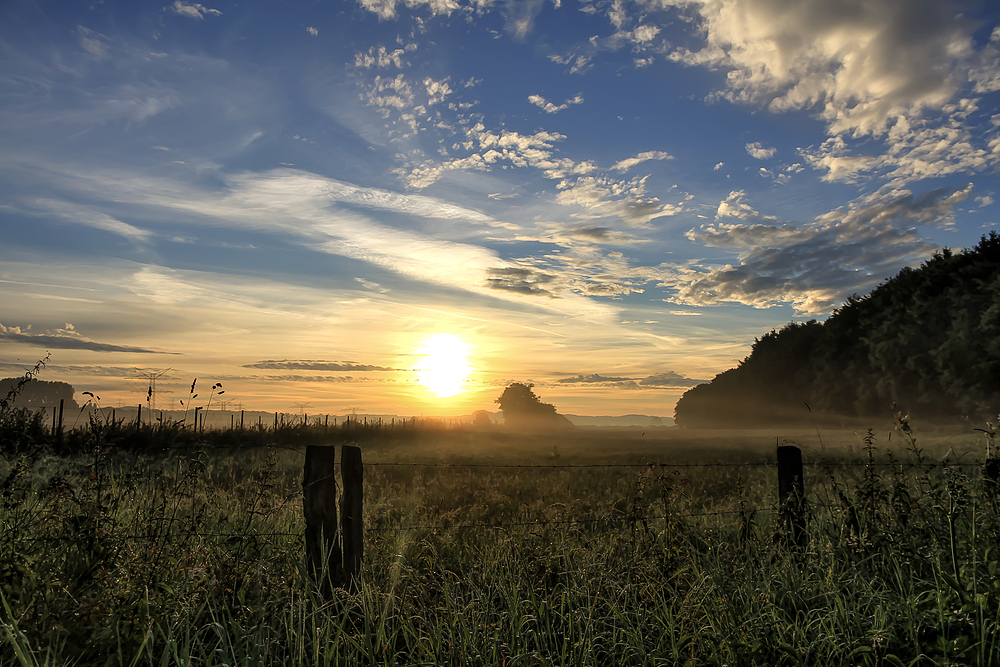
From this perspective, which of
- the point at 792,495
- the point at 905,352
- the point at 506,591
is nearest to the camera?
the point at 506,591


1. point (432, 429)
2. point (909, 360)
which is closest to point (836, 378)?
point (909, 360)

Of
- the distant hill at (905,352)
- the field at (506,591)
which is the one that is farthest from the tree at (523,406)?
the field at (506,591)

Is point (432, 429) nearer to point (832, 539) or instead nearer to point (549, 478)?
point (549, 478)

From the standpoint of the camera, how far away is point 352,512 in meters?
4.96

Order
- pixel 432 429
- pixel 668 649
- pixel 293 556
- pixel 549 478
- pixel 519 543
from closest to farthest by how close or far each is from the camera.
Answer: pixel 668 649 → pixel 293 556 → pixel 519 543 → pixel 549 478 → pixel 432 429

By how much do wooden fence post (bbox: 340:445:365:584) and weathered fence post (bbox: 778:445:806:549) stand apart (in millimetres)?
3910

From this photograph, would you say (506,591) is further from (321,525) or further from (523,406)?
(523,406)

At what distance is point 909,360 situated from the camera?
32781 mm

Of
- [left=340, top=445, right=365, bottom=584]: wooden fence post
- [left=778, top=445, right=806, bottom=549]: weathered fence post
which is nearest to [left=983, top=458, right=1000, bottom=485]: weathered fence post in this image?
[left=778, top=445, right=806, bottom=549]: weathered fence post

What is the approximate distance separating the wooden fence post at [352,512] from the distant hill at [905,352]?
26.3 meters

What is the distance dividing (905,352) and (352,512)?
38.5 metres

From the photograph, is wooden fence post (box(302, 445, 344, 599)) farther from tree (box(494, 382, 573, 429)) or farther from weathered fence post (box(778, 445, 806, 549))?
tree (box(494, 382, 573, 429))

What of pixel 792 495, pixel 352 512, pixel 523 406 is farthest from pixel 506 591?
pixel 523 406

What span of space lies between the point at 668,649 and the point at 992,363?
104 ft
